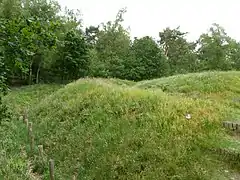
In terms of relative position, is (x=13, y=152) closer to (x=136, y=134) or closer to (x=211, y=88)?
(x=136, y=134)

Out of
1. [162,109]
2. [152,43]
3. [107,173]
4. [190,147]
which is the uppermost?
[152,43]

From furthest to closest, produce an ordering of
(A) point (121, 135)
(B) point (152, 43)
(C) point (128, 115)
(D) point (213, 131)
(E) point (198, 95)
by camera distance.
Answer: (B) point (152, 43)
(E) point (198, 95)
(C) point (128, 115)
(A) point (121, 135)
(D) point (213, 131)

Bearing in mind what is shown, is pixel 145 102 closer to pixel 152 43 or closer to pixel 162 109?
pixel 162 109

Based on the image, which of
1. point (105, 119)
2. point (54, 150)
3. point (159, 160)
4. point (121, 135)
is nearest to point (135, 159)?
point (159, 160)

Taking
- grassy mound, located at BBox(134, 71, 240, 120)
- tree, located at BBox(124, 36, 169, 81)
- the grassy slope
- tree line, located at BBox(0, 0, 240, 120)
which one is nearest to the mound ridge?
grassy mound, located at BBox(134, 71, 240, 120)

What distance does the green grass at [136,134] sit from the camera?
25.8ft

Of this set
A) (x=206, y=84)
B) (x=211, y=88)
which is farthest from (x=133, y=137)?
(x=206, y=84)

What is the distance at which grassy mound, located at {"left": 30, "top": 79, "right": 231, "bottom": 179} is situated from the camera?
784 centimetres

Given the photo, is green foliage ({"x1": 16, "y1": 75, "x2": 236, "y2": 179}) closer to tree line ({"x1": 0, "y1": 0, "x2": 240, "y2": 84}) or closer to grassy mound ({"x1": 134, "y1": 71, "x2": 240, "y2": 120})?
grassy mound ({"x1": 134, "y1": 71, "x2": 240, "y2": 120})

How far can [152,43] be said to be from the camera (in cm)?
3419

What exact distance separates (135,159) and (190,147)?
1.39 metres

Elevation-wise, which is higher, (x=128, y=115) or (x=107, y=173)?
(x=128, y=115)

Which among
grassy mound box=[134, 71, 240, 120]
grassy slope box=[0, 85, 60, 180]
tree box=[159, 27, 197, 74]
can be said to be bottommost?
grassy slope box=[0, 85, 60, 180]

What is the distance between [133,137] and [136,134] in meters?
0.15
